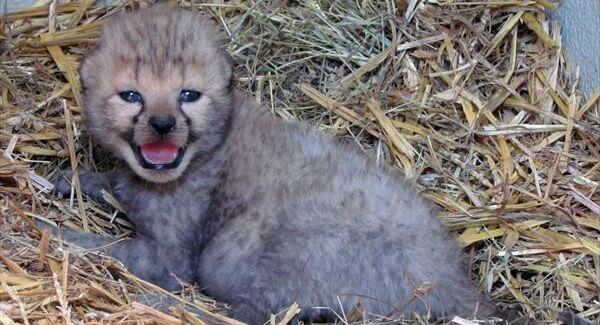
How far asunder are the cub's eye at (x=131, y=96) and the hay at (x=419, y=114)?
0.61 meters

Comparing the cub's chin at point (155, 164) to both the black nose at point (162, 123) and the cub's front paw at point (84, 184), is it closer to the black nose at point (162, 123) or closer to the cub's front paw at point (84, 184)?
the black nose at point (162, 123)

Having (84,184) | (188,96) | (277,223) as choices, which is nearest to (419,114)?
(277,223)

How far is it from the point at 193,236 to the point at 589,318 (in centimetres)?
162

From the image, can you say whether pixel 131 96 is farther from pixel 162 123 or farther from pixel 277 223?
pixel 277 223

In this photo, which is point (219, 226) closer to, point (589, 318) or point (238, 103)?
point (238, 103)

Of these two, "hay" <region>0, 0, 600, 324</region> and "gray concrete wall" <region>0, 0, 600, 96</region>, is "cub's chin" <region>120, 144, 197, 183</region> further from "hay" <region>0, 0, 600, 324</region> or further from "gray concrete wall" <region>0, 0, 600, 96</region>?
"gray concrete wall" <region>0, 0, 600, 96</region>

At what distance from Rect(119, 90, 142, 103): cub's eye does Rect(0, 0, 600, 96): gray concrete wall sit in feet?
6.87

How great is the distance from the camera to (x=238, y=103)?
4559mm

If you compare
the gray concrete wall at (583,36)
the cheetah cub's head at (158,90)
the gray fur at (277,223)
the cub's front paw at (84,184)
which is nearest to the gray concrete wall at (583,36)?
the gray concrete wall at (583,36)

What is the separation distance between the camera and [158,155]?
14.1 feet

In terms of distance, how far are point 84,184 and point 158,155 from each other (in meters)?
0.66

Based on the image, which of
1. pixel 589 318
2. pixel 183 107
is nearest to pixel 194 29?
pixel 183 107

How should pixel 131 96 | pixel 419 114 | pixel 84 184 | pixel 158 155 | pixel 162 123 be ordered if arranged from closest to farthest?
pixel 162 123, pixel 131 96, pixel 158 155, pixel 84 184, pixel 419 114

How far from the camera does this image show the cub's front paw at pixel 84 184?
4730 millimetres
